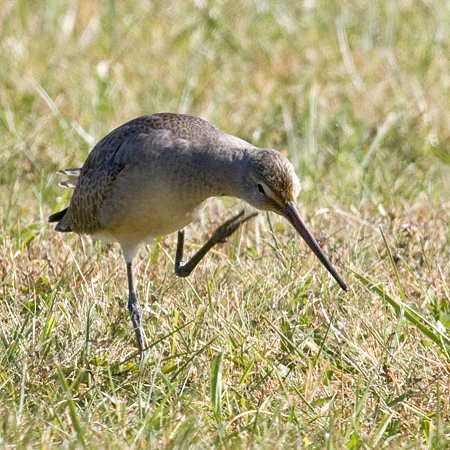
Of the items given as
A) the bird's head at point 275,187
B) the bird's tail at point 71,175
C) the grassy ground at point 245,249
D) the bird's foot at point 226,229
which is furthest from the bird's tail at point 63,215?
the bird's head at point 275,187

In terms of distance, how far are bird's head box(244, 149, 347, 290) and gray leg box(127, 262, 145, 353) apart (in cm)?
80

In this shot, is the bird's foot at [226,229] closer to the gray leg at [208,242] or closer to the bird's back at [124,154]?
the gray leg at [208,242]

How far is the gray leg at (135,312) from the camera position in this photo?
474 centimetres

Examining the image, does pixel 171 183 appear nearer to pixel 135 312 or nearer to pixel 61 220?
pixel 135 312

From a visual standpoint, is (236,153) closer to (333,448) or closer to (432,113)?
(333,448)

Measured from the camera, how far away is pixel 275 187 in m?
4.61

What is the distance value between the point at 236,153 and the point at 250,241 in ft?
4.12

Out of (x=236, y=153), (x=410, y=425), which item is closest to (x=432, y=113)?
(x=236, y=153)

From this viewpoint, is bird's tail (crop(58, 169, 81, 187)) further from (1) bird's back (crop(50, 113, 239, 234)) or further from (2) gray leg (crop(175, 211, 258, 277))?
(2) gray leg (crop(175, 211, 258, 277))

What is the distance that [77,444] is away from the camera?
12.1ft

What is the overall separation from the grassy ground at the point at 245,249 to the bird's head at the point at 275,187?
47cm

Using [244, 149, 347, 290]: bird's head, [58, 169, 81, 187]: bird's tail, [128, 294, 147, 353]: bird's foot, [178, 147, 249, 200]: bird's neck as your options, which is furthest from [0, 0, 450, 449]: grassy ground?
[178, 147, 249, 200]: bird's neck

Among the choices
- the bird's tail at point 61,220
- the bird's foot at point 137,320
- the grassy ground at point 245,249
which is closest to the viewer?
the grassy ground at point 245,249

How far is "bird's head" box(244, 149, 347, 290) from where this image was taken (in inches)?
181
